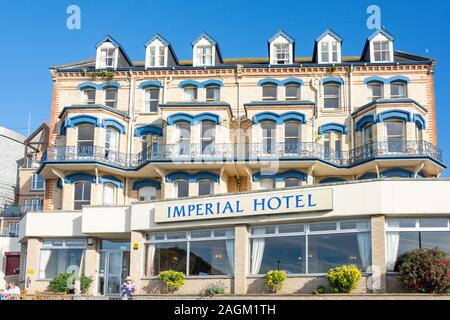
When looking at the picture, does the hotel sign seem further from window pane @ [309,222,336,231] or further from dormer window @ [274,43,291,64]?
dormer window @ [274,43,291,64]

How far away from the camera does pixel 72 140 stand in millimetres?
34531

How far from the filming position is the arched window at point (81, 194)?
3400 cm

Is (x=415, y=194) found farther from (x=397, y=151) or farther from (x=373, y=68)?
(x=373, y=68)

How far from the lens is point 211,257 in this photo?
24.3 metres

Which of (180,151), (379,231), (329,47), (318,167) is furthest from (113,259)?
(329,47)

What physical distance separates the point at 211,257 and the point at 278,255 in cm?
302

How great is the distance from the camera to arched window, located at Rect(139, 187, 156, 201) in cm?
3522

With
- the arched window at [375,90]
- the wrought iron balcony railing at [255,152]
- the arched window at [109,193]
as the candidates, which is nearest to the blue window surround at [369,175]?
the wrought iron balcony railing at [255,152]

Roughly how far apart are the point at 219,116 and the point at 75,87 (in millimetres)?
10043

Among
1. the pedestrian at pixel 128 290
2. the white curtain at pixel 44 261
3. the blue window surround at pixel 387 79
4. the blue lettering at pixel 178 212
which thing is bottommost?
the pedestrian at pixel 128 290

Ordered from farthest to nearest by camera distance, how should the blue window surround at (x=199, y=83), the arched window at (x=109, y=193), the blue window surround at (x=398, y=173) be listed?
the blue window surround at (x=199, y=83) < the arched window at (x=109, y=193) < the blue window surround at (x=398, y=173)

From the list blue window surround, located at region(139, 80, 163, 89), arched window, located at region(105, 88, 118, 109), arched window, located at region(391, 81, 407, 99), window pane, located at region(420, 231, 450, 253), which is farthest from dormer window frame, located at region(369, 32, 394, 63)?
window pane, located at region(420, 231, 450, 253)

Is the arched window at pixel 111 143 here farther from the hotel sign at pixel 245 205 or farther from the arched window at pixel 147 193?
the hotel sign at pixel 245 205

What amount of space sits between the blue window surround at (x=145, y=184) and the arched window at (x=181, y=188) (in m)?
1.45
